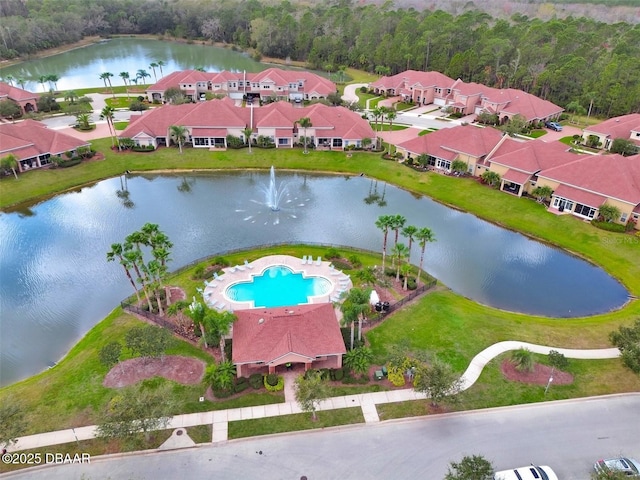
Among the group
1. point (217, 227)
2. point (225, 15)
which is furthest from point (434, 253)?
point (225, 15)

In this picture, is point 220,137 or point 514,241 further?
point 220,137

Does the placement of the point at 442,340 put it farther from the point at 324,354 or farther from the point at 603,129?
the point at 603,129

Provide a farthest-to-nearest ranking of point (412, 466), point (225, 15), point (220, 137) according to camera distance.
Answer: point (225, 15) → point (220, 137) → point (412, 466)

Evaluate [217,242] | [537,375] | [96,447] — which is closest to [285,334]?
[96,447]

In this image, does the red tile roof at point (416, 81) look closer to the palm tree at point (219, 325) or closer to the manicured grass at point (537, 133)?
the manicured grass at point (537, 133)

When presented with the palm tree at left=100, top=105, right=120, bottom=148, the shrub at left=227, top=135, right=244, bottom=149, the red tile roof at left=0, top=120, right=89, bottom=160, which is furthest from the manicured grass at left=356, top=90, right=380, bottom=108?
the red tile roof at left=0, top=120, right=89, bottom=160

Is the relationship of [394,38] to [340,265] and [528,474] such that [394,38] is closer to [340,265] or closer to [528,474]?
[340,265]

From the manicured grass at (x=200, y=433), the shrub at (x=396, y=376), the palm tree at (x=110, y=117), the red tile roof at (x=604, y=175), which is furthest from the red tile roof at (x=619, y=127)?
the palm tree at (x=110, y=117)
